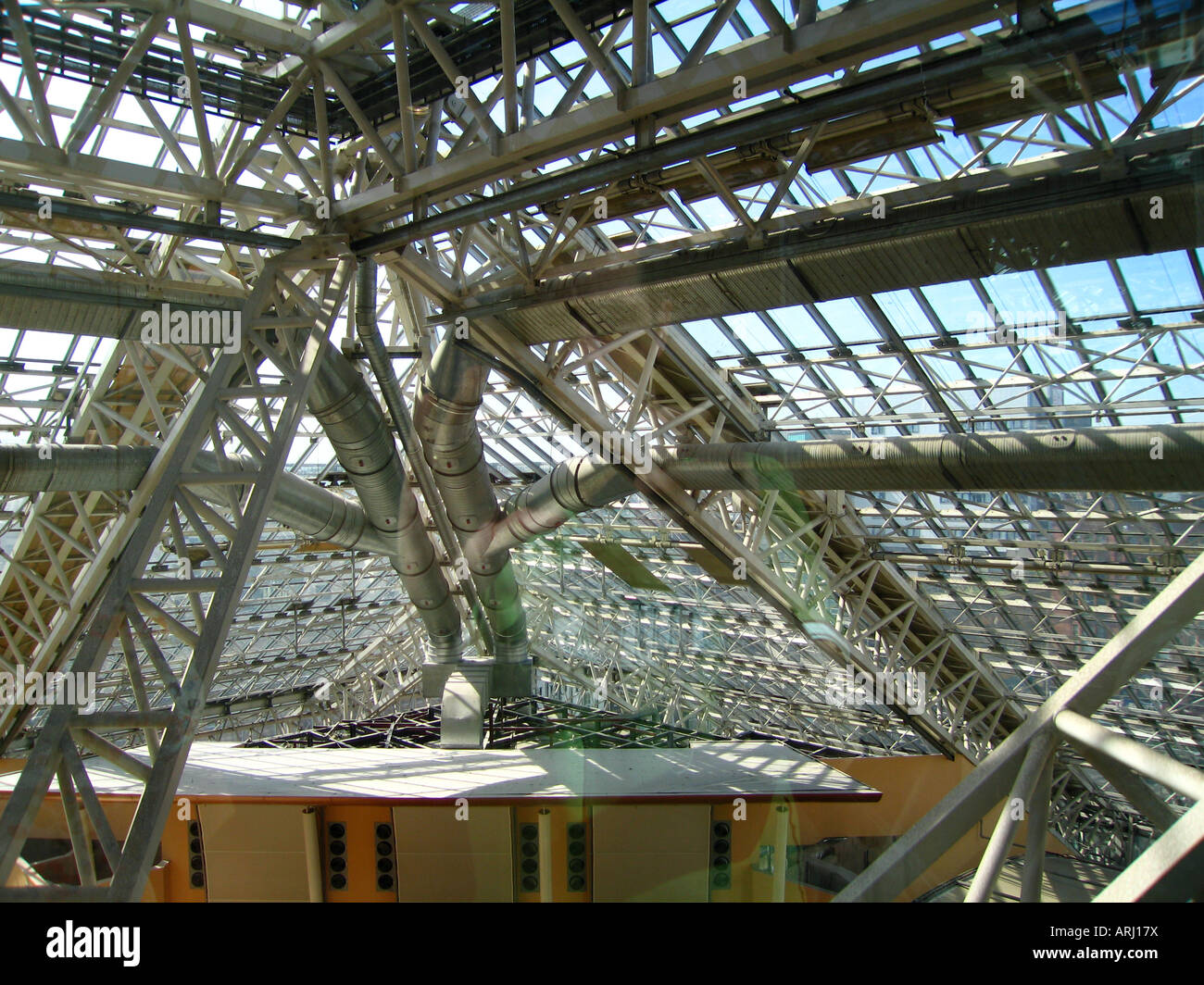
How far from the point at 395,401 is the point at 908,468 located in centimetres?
696

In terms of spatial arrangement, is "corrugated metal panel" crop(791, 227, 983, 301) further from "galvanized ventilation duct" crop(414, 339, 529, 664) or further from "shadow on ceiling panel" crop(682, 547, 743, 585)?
"shadow on ceiling panel" crop(682, 547, 743, 585)

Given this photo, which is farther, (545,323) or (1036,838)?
(545,323)

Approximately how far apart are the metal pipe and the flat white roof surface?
4700 mm

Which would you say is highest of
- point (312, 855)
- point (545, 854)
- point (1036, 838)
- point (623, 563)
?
point (623, 563)

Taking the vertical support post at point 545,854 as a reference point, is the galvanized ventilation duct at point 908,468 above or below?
above

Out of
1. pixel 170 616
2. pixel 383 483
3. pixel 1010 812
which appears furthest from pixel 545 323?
pixel 1010 812

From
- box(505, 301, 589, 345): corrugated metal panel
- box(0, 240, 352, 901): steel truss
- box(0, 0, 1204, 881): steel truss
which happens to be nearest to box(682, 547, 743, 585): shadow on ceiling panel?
box(0, 0, 1204, 881): steel truss

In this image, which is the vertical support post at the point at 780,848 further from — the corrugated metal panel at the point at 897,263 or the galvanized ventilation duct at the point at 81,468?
the galvanized ventilation duct at the point at 81,468

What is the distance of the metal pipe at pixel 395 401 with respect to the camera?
383 inches

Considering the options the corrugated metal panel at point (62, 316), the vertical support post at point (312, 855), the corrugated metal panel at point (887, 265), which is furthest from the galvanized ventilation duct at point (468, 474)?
the vertical support post at point (312, 855)

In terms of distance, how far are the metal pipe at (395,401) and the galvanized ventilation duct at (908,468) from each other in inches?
41.1

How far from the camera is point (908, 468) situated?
9844mm

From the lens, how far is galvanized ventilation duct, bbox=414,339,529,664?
11.3m

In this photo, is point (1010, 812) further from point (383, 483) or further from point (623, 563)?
point (623, 563)
